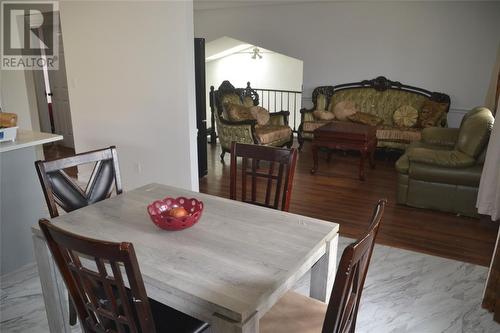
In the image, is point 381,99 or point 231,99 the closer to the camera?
point 231,99

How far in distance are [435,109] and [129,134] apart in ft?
14.3

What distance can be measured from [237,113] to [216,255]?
13.8 ft

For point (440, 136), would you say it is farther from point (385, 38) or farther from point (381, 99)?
point (385, 38)

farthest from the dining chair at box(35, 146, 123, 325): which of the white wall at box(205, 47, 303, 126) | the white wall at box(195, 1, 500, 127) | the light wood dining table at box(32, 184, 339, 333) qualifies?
the white wall at box(205, 47, 303, 126)

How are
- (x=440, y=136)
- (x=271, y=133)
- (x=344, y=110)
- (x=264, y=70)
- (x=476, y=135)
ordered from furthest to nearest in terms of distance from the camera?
1. (x=264, y=70)
2. (x=344, y=110)
3. (x=271, y=133)
4. (x=440, y=136)
5. (x=476, y=135)

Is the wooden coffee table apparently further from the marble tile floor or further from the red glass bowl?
the red glass bowl

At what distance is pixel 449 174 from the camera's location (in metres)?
3.58

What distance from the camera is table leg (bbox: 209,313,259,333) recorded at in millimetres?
1103

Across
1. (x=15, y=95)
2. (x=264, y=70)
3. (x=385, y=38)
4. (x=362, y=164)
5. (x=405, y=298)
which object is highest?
(x=385, y=38)

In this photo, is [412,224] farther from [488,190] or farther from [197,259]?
[197,259]

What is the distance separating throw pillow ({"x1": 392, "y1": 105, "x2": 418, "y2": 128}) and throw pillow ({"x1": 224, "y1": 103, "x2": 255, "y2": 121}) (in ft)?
7.40

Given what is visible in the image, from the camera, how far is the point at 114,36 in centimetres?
381

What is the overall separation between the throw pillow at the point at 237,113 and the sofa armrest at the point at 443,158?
2489mm

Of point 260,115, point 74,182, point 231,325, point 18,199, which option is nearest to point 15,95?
point 18,199
